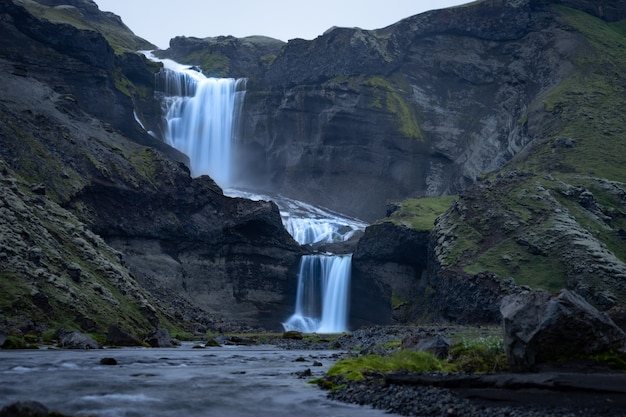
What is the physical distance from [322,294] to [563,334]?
99841 mm

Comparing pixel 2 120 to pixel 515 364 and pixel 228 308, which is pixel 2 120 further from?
pixel 515 364

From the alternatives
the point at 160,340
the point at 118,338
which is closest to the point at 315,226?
the point at 160,340

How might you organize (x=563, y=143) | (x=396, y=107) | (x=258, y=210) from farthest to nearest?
(x=396, y=107) → (x=563, y=143) → (x=258, y=210)

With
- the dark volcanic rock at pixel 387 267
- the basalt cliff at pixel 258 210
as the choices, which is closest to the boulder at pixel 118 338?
the basalt cliff at pixel 258 210

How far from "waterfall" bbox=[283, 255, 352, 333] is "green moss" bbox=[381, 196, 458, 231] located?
13.0m

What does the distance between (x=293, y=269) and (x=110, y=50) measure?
77968mm

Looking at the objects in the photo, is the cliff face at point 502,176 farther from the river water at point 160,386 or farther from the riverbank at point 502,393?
the riverbank at point 502,393

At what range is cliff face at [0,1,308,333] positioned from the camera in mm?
75625

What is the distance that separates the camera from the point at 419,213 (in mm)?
138000

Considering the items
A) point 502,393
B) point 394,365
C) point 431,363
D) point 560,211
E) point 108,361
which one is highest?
point 560,211

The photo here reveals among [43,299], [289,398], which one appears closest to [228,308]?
[43,299]

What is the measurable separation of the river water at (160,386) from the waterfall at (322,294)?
244ft

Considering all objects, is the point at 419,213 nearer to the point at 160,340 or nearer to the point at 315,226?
the point at 315,226

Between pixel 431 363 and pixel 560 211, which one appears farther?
pixel 560 211
